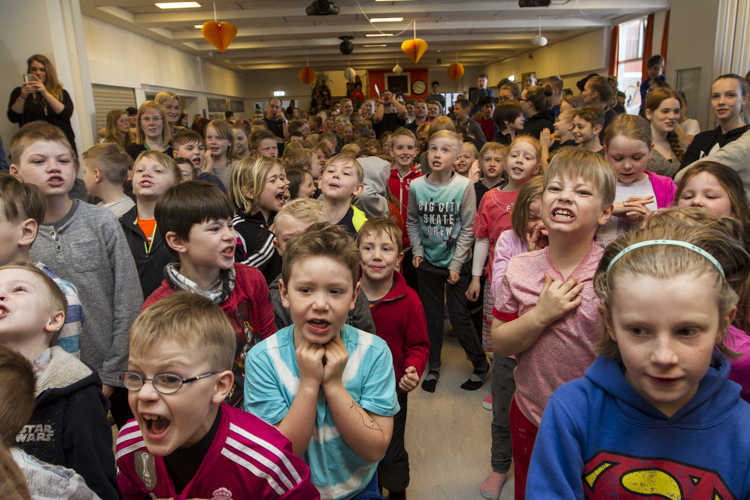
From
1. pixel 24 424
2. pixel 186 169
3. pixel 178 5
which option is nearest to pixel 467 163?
pixel 186 169

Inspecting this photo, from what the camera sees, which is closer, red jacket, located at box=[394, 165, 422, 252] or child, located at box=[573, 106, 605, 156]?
child, located at box=[573, 106, 605, 156]

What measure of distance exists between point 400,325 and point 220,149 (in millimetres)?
2439

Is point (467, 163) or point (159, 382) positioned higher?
point (467, 163)

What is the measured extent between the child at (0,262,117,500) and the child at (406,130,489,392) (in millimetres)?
2012

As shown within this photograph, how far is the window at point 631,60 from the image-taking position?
10.3m

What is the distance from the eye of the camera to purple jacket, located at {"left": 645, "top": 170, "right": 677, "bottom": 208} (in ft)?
6.32

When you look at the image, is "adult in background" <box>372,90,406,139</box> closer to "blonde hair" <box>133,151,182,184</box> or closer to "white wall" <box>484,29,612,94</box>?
"blonde hair" <box>133,151,182,184</box>

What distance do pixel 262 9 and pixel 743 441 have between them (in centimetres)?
983

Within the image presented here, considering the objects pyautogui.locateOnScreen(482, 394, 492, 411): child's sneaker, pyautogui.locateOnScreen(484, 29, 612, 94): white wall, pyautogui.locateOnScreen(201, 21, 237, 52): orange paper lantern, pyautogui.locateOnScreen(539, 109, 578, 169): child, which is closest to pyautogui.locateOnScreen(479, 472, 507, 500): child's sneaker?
pyautogui.locateOnScreen(482, 394, 492, 411): child's sneaker

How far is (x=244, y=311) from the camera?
5.44 feet

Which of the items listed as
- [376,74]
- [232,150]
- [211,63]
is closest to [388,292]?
[232,150]

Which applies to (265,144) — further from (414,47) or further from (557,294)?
(414,47)

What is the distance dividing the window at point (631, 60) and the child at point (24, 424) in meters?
11.8

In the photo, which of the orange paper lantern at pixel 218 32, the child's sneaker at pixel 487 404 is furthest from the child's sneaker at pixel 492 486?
the orange paper lantern at pixel 218 32
